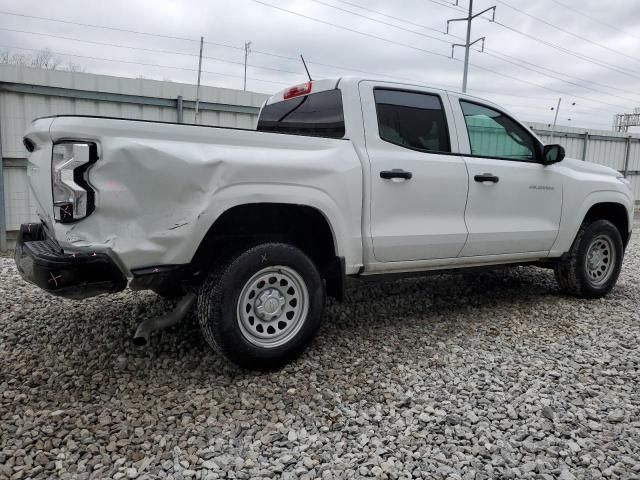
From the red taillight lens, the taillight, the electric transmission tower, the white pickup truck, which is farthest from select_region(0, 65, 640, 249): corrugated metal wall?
the electric transmission tower

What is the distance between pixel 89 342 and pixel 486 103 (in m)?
3.81

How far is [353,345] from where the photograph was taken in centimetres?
393

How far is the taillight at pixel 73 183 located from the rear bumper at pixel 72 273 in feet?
0.70

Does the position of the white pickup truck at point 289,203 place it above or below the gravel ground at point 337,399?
above

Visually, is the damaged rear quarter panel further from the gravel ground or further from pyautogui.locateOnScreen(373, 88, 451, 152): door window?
the gravel ground

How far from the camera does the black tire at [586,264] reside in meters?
5.11

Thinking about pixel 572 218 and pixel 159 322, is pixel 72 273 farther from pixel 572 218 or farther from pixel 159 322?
pixel 572 218

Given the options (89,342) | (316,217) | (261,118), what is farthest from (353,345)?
(261,118)

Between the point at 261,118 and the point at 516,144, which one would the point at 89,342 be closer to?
the point at 261,118

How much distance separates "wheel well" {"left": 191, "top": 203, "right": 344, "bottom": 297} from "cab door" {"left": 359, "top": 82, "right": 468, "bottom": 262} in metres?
0.36

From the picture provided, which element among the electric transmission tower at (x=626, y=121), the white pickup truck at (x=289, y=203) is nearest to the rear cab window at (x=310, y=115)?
the white pickup truck at (x=289, y=203)

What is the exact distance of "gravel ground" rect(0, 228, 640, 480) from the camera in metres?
2.50

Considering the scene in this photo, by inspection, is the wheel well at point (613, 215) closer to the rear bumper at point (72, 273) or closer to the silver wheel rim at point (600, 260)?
the silver wheel rim at point (600, 260)

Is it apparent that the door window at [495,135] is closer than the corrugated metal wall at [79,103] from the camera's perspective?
Yes
